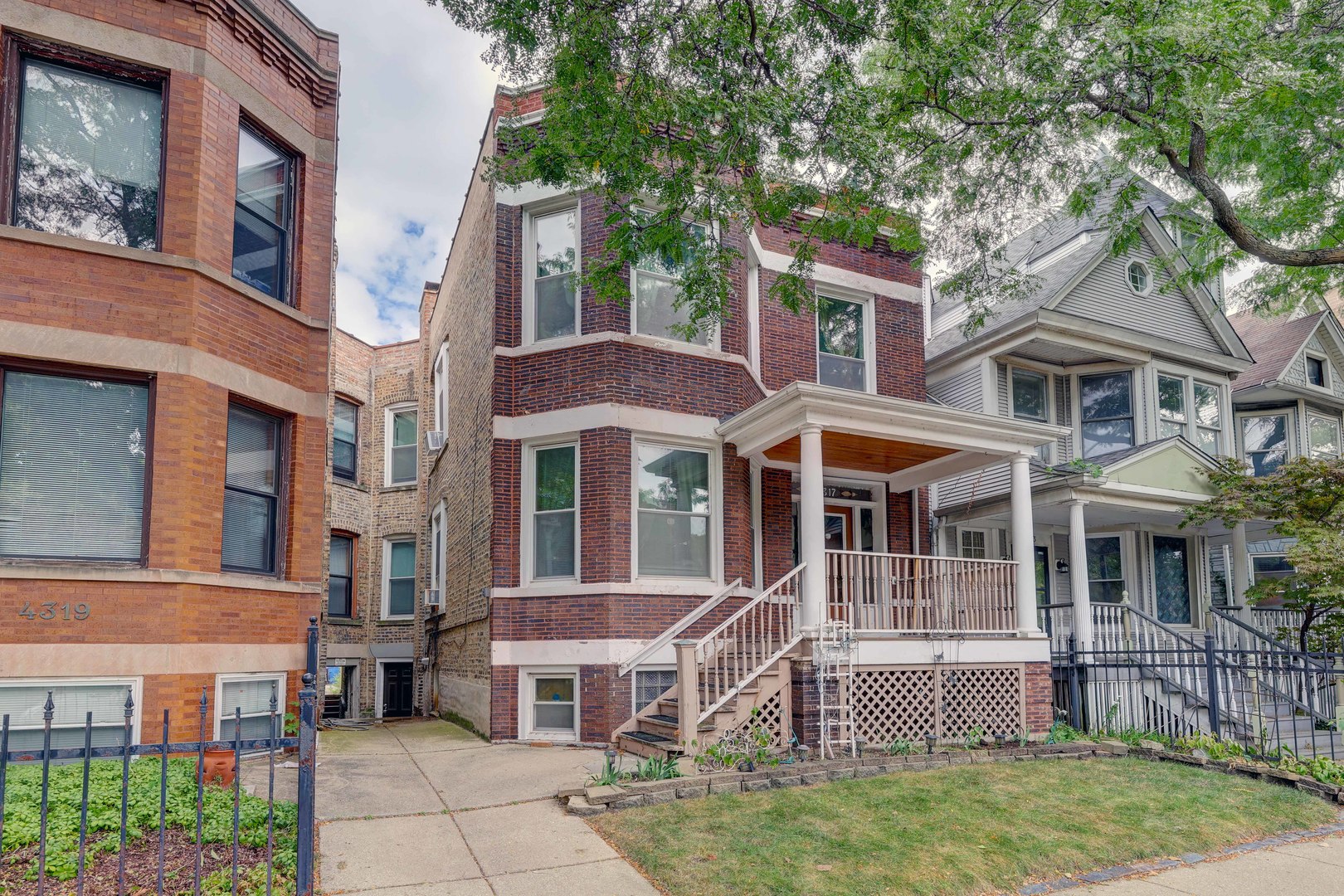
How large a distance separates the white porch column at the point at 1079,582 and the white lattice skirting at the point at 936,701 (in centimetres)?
272

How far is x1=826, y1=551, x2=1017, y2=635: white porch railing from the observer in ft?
34.9

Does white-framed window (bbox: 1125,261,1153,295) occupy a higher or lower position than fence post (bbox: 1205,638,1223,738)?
higher

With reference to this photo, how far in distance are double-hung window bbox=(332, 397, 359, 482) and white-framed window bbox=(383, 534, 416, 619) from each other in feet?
5.66

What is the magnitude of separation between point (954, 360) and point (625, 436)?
745 centimetres

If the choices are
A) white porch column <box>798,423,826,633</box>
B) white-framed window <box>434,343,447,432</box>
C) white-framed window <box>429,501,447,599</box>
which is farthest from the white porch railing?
white-framed window <box>434,343,447,432</box>

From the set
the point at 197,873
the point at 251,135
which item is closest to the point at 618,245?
the point at 251,135

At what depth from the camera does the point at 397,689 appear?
19688 mm

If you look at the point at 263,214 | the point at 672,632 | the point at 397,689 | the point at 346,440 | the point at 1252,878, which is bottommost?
the point at 397,689

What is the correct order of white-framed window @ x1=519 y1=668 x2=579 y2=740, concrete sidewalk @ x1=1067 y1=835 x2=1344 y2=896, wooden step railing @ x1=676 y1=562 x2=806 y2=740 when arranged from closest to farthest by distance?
concrete sidewalk @ x1=1067 y1=835 x2=1344 y2=896, wooden step railing @ x1=676 y1=562 x2=806 y2=740, white-framed window @ x1=519 y1=668 x2=579 y2=740

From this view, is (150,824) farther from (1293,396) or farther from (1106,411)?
(1293,396)

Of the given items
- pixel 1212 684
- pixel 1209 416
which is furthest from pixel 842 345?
pixel 1209 416

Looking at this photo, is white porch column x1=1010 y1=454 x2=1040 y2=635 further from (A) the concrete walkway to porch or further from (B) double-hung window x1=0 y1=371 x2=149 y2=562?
(B) double-hung window x1=0 y1=371 x2=149 y2=562

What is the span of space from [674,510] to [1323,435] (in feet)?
56.0

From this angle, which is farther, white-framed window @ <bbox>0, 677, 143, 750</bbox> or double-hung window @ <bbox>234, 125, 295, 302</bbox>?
double-hung window @ <bbox>234, 125, 295, 302</bbox>
